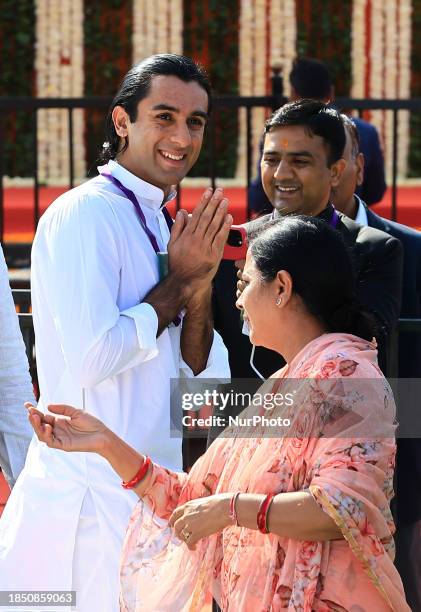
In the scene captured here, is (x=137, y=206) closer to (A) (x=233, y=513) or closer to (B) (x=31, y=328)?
(A) (x=233, y=513)

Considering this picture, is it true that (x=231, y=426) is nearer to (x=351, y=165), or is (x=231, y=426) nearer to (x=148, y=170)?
(x=148, y=170)

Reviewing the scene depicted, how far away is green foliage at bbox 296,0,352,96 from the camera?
11.9 meters

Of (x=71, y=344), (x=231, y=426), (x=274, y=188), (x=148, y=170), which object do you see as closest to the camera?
(x=231, y=426)

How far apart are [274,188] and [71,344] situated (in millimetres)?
1441

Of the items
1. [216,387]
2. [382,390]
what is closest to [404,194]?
[216,387]

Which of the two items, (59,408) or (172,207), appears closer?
(59,408)

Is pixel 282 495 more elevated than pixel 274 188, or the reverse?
pixel 274 188

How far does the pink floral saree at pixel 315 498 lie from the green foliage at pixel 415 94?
9402mm

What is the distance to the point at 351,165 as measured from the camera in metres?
4.66

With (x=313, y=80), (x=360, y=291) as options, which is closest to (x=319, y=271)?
(x=360, y=291)

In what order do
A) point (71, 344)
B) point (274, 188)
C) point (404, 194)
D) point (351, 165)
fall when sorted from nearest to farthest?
point (71, 344) < point (274, 188) < point (351, 165) < point (404, 194)

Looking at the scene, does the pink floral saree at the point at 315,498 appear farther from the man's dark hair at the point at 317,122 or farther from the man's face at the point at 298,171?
the man's dark hair at the point at 317,122

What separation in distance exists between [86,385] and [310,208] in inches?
53.6

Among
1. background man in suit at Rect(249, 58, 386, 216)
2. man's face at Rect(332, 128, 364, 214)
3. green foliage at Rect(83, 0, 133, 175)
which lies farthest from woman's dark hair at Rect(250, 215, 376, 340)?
green foliage at Rect(83, 0, 133, 175)
